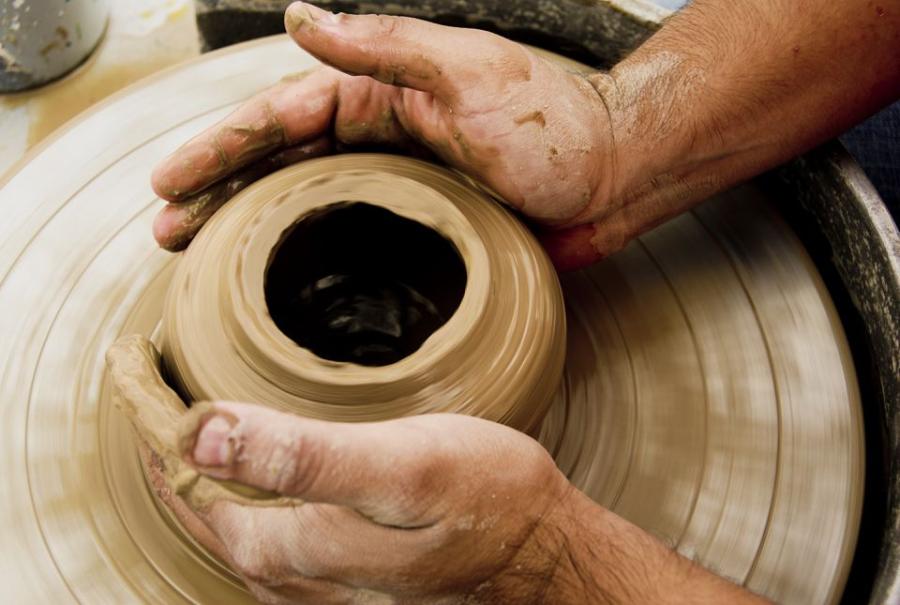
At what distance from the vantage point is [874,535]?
4.60 feet

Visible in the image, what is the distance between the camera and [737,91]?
4.68 feet

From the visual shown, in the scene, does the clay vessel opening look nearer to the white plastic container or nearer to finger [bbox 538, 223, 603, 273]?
finger [bbox 538, 223, 603, 273]

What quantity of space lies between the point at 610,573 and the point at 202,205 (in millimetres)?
799

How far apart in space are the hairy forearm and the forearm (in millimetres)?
523

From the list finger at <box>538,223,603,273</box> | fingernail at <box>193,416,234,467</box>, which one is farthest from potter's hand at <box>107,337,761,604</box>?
finger at <box>538,223,603,273</box>

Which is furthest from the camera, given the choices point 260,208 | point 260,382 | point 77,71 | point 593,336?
point 77,71

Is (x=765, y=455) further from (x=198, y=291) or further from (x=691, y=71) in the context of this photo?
(x=198, y=291)

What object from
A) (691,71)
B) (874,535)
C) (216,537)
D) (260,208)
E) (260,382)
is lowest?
(874,535)

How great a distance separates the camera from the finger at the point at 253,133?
1.31 meters

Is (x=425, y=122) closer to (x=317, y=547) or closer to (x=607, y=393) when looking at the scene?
(x=607, y=393)

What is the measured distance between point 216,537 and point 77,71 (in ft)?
5.77

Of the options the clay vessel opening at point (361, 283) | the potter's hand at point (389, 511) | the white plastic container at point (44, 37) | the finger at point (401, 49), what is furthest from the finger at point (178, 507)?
the white plastic container at point (44, 37)

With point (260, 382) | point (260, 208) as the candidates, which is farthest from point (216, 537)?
point (260, 208)

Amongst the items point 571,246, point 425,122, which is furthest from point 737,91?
point 425,122
